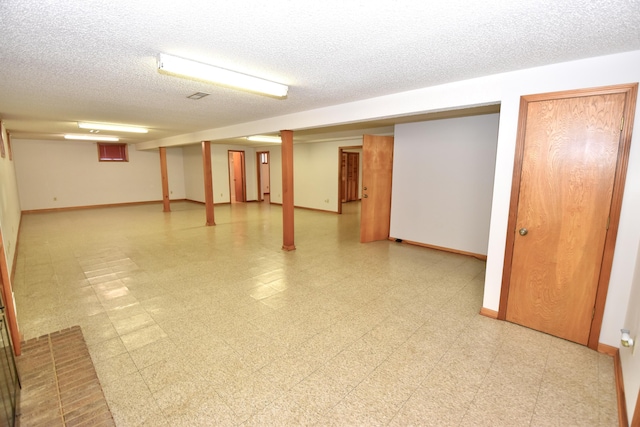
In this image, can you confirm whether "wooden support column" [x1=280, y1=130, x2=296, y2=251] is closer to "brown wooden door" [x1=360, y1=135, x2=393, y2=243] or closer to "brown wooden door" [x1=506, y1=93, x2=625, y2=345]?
"brown wooden door" [x1=360, y1=135, x2=393, y2=243]

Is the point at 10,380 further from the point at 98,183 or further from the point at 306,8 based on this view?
the point at 98,183

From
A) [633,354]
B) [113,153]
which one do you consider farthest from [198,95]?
[113,153]

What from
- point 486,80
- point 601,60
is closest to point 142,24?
point 486,80

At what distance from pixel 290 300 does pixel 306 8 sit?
105 inches

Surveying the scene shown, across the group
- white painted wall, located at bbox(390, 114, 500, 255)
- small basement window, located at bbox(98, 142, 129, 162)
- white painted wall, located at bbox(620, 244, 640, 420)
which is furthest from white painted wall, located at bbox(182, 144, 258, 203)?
white painted wall, located at bbox(620, 244, 640, 420)

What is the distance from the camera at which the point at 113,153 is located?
10.3 m

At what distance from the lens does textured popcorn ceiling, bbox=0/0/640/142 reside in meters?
1.54

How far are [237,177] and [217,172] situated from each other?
1.38 meters

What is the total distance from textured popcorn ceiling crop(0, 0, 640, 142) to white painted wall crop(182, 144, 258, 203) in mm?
7446

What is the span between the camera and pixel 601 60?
2178mm

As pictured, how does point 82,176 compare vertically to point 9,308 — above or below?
above

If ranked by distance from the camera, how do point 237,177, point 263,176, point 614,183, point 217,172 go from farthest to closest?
point 263,176, point 237,177, point 217,172, point 614,183

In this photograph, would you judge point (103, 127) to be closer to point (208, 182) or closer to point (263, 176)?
point (208, 182)

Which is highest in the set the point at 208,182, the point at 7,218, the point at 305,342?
the point at 208,182
